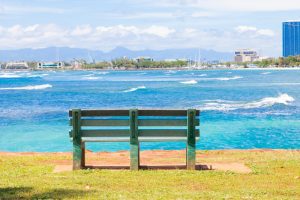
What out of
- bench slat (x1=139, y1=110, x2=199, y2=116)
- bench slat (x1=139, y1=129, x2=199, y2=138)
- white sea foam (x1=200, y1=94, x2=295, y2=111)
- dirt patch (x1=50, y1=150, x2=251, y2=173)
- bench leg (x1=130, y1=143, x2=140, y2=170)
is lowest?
white sea foam (x1=200, y1=94, x2=295, y2=111)

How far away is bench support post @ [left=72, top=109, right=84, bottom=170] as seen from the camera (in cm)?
981

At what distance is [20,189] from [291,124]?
24256 mm

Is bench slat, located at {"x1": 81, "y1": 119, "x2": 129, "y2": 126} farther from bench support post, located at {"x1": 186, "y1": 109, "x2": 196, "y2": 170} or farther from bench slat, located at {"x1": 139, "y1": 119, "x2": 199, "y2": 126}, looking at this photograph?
bench support post, located at {"x1": 186, "y1": 109, "x2": 196, "y2": 170}

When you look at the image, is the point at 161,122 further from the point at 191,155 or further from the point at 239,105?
the point at 239,105

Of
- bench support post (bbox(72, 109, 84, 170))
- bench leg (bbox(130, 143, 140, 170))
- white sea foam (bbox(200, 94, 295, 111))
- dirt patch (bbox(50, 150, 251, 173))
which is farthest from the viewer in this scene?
white sea foam (bbox(200, 94, 295, 111))

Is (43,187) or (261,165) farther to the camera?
(261,165)

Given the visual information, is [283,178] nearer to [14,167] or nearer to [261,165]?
[261,165]

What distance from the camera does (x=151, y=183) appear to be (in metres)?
8.64

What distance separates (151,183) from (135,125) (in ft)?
4.85

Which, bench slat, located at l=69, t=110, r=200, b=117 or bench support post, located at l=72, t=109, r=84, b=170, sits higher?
bench slat, located at l=69, t=110, r=200, b=117

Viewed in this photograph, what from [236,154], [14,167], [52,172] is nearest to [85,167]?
[52,172]

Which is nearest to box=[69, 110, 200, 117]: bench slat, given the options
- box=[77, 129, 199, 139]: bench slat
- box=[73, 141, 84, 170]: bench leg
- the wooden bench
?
the wooden bench

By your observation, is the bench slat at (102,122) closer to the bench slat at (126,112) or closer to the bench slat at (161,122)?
the bench slat at (126,112)

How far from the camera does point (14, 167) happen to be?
10609 millimetres
